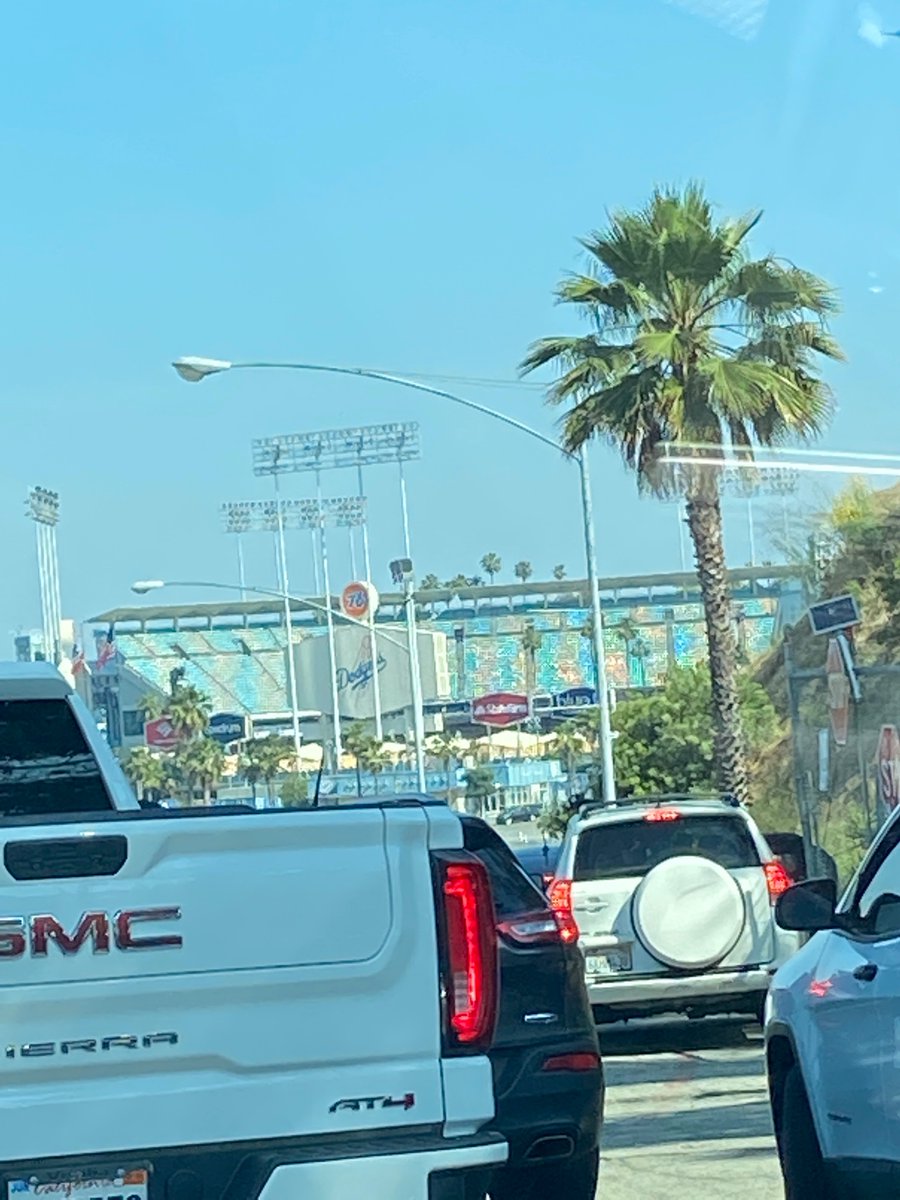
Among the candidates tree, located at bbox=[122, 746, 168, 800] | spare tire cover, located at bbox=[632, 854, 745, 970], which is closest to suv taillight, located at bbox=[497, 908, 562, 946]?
spare tire cover, located at bbox=[632, 854, 745, 970]

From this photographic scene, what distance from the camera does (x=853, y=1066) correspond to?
597 cm

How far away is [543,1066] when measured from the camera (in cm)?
626

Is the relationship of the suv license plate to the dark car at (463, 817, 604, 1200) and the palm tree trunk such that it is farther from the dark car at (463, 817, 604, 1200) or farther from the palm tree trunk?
the palm tree trunk

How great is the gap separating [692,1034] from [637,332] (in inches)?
552

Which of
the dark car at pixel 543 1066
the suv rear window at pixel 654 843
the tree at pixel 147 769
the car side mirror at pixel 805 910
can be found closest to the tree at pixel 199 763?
the tree at pixel 147 769

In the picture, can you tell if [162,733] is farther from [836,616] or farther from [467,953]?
[467,953]

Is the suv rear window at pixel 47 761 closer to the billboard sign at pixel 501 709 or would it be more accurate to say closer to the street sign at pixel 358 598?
the street sign at pixel 358 598

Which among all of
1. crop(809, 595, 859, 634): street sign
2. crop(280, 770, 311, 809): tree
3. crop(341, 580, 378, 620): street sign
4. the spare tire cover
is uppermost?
crop(341, 580, 378, 620): street sign

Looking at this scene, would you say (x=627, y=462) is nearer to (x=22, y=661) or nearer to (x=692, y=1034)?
(x=692, y=1034)

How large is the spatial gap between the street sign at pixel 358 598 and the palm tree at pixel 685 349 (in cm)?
→ 4286

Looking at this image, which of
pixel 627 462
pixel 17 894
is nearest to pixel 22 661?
pixel 17 894

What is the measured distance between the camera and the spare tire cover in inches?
506

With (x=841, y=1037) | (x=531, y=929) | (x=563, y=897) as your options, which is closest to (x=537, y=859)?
(x=563, y=897)

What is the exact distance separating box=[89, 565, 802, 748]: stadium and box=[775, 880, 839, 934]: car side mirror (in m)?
76.6
